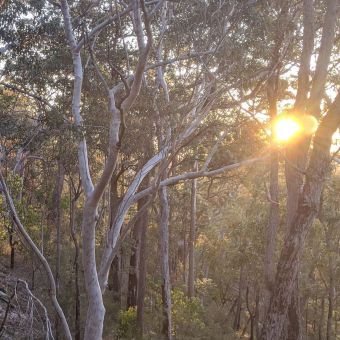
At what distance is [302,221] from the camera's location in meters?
5.82

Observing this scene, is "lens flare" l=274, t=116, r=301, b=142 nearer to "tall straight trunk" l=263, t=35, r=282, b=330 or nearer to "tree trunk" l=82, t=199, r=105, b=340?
"tall straight trunk" l=263, t=35, r=282, b=330

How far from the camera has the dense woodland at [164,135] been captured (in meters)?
6.11

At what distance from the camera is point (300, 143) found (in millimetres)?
6949

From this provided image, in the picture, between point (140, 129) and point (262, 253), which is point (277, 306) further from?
point (262, 253)

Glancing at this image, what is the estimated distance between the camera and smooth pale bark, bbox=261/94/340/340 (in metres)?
5.78

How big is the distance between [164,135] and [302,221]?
5633 mm

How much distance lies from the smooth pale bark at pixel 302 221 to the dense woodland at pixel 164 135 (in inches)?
0.7

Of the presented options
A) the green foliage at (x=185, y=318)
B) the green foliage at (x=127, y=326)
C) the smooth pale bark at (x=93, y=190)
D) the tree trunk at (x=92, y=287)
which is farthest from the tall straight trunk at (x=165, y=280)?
the tree trunk at (x=92, y=287)

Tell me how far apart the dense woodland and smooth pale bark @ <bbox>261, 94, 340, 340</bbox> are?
0.02 metres

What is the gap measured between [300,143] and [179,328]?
33.5ft

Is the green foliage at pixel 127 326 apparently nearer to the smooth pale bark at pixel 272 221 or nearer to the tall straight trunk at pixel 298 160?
the smooth pale bark at pixel 272 221

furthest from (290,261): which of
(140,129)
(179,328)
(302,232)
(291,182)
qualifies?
(179,328)

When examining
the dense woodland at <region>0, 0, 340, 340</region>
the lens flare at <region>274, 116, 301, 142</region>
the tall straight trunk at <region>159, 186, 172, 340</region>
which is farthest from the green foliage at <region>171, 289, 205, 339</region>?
the lens flare at <region>274, 116, 301, 142</region>

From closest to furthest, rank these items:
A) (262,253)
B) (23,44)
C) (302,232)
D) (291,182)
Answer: (302,232), (291,182), (23,44), (262,253)
